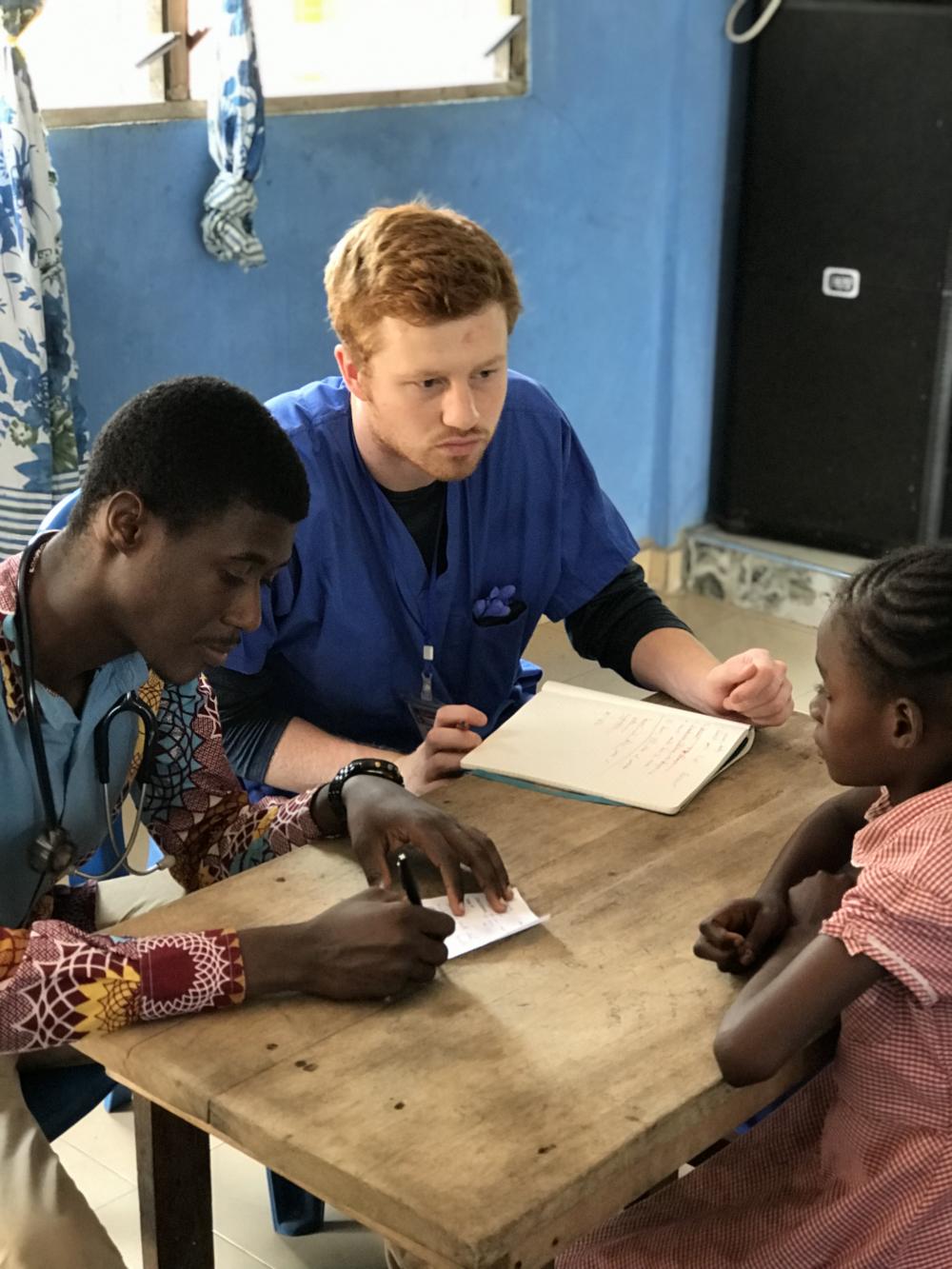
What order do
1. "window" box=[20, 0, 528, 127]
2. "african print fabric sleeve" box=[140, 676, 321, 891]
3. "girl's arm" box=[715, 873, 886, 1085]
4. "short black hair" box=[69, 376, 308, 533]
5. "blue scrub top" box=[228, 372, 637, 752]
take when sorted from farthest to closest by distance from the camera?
"window" box=[20, 0, 528, 127], "blue scrub top" box=[228, 372, 637, 752], "african print fabric sleeve" box=[140, 676, 321, 891], "short black hair" box=[69, 376, 308, 533], "girl's arm" box=[715, 873, 886, 1085]

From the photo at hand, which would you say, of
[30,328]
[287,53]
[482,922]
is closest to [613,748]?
[482,922]

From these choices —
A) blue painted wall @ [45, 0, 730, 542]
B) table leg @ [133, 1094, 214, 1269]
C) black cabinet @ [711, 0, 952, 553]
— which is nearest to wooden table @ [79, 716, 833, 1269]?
table leg @ [133, 1094, 214, 1269]

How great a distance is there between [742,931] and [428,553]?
86cm

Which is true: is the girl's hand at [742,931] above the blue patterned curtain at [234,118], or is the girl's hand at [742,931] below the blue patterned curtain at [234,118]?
below

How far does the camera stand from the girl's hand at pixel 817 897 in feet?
4.90

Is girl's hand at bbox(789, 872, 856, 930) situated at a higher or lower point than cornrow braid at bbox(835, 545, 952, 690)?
lower

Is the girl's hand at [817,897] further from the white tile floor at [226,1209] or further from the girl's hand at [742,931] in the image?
the white tile floor at [226,1209]

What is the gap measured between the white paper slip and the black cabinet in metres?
3.22

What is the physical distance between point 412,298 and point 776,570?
284cm

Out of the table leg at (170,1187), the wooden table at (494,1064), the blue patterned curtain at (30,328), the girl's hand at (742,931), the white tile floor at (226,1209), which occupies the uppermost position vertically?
the blue patterned curtain at (30,328)

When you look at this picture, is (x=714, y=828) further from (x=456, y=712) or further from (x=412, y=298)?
(x=412, y=298)

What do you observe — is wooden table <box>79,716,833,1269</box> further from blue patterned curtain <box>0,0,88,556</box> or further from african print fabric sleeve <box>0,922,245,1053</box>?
blue patterned curtain <box>0,0,88,556</box>

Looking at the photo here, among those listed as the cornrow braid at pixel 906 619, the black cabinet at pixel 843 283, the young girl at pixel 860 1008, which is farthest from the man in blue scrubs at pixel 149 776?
the black cabinet at pixel 843 283

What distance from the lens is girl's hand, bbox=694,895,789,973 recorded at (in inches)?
56.8
